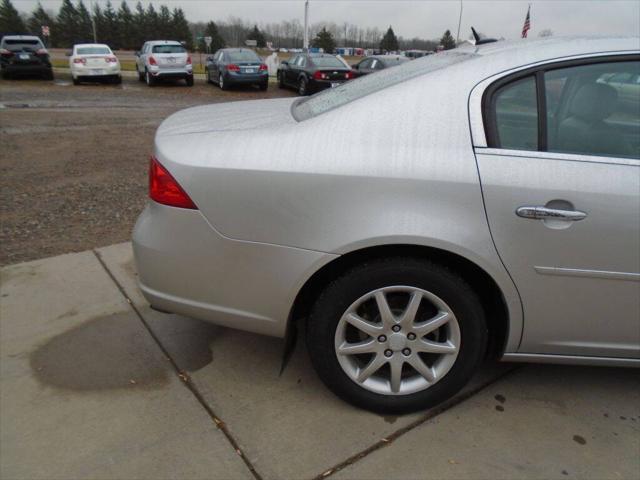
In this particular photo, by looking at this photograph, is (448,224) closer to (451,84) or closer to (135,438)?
(451,84)

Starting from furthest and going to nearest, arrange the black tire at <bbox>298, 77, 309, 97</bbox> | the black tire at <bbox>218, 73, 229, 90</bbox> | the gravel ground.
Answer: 1. the black tire at <bbox>218, 73, 229, 90</bbox>
2. the black tire at <bbox>298, 77, 309, 97</bbox>
3. the gravel ground

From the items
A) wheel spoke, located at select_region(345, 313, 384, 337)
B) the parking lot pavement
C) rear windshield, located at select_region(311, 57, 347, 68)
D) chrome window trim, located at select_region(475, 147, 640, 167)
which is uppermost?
chrome window trim, located at select_region(475, 147, 640, 167)

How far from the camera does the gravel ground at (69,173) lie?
4.11 metres

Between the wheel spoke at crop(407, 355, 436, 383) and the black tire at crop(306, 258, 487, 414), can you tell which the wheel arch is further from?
the wheel spoke at crop(407, 355, 436, 383)

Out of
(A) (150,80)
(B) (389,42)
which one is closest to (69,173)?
(A) (150,80)

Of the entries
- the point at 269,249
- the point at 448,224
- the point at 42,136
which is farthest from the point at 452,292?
the point at 42,136

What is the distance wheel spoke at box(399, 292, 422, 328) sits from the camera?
6.65ft

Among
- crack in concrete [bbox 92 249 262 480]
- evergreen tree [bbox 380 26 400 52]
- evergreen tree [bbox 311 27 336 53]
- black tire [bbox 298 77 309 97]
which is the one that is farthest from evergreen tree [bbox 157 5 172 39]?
crack in concrete [bbox 92 249 262 480]

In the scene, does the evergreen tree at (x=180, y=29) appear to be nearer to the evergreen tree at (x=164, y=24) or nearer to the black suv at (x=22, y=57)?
the evergreen tree at (x=164, y=24)

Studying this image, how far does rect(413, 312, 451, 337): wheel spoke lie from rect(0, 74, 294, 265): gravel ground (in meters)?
2.90

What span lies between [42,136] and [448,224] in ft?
25.7

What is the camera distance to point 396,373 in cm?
216

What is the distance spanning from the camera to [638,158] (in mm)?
1947

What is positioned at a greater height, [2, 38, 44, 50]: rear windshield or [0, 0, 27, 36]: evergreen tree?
[0, 0, 27, 36]: evergreen tree
